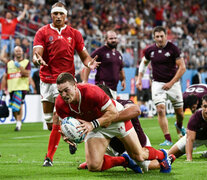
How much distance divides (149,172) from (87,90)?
151 centimetres

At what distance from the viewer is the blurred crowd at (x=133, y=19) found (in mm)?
23250

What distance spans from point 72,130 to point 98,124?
1.38ft

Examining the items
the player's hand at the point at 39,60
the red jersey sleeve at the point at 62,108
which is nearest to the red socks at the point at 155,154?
the red jersey sleeve at the point at 62,108

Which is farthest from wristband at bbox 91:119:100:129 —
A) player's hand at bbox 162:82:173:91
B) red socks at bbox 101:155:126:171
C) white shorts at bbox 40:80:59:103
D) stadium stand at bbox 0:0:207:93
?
stadium stand at bbox 0:0:207:93

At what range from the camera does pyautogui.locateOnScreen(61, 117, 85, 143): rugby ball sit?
6461 mm

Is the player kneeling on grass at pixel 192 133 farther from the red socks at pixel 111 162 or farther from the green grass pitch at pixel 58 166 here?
the red socks at pixel 111 162

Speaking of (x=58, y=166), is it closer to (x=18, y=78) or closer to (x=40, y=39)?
(x=40, y=39)

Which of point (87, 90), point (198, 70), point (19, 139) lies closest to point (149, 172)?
point (87, 90)

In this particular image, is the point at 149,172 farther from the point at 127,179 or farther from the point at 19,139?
the point at 19,139

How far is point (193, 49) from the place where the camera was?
27.8 m

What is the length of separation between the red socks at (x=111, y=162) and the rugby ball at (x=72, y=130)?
3.35 ft

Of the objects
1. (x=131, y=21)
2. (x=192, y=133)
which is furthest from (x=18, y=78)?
(x=131, y=21)

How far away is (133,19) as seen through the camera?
29.8 metres

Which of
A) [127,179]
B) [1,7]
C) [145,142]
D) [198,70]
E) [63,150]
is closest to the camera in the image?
[127,179]
